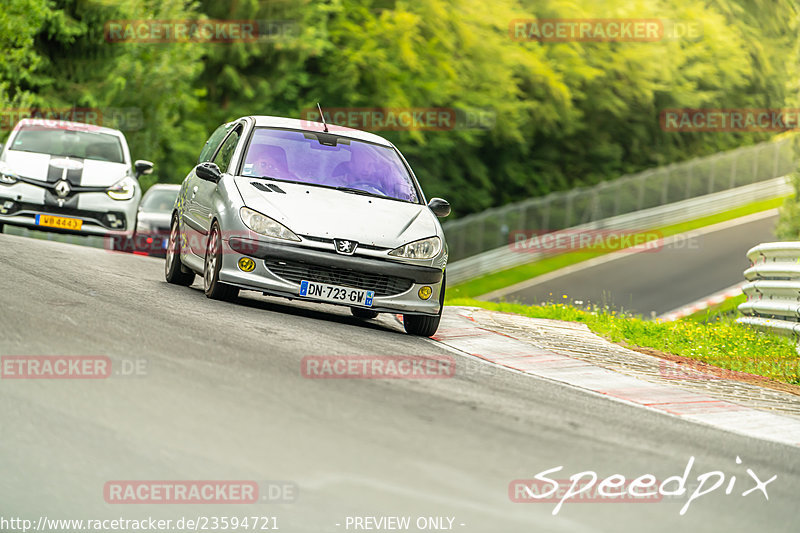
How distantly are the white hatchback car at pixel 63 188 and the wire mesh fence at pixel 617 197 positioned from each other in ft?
77.3

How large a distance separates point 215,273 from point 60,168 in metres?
7.38

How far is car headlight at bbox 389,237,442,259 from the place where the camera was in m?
10.2

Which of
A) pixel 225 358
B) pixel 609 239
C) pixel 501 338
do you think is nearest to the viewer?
pixel 225 358

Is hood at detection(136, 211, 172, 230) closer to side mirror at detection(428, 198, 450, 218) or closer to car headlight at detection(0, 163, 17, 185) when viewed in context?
car headlight at detection(0, 163, 17, 185)

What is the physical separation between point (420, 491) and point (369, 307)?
5091mm

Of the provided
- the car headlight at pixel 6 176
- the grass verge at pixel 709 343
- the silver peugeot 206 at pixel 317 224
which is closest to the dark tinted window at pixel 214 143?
the silver peugeot 206 at pixel 317 224

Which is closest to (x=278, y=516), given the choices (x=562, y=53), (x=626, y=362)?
(x=626, y=362)

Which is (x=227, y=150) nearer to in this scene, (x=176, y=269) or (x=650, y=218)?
(x=176, y=269)

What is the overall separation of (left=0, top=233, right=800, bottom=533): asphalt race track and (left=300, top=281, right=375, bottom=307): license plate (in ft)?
3.29

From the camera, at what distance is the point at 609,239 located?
44.7 metres

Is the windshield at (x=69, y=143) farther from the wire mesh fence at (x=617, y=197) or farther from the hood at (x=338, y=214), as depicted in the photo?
the wire mesh fence at (x=617, y=197)

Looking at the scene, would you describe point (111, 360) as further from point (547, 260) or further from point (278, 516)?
point (547, 260)

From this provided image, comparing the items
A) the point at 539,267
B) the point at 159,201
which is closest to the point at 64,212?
the point at 159,201

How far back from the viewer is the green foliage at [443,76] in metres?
33.1
